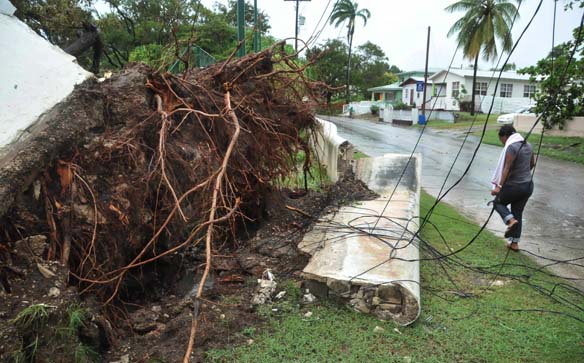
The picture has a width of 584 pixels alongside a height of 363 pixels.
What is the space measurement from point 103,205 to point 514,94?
147 ft

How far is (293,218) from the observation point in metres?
6.04

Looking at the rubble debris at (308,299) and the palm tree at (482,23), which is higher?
the palm tree at (482,23)

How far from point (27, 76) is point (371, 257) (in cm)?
336

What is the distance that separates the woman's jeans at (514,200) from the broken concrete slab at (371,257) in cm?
103

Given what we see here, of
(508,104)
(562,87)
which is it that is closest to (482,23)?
(508,104)

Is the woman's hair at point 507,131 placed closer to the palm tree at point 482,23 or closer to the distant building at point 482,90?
the palm tree at point 482,23

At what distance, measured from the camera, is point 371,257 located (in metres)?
3.96

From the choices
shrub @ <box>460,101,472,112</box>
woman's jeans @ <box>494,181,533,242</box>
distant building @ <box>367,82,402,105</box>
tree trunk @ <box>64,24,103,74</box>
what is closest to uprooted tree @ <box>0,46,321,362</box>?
tree trunk @ <box>64,24,103,74</box>

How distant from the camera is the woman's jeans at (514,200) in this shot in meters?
5.21

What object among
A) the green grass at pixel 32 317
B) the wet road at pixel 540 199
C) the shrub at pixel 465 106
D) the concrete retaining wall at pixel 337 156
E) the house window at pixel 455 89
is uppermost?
the house window at pixel 455 89

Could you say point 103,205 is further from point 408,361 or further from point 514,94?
point 514,94

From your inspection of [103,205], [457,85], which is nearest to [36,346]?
[103,205]

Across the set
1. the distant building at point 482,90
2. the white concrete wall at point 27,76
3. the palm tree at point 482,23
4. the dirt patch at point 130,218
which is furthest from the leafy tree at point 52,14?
the distant building at point 482,90

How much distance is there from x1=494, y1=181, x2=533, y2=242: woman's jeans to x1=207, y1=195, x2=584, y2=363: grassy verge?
1314mm
